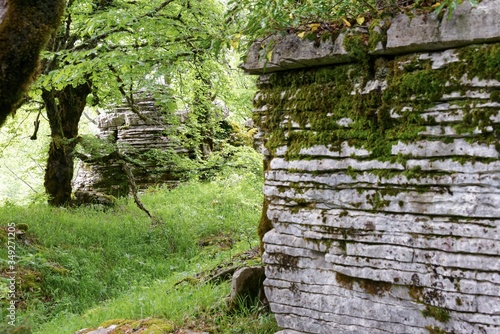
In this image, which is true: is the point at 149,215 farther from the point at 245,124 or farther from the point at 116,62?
the point at 245,124

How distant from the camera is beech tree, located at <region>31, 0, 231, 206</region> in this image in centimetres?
679

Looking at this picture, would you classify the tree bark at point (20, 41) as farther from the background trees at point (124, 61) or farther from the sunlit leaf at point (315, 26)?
the sunlit leaf at point (315, 26)

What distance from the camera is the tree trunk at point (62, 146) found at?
10.8m

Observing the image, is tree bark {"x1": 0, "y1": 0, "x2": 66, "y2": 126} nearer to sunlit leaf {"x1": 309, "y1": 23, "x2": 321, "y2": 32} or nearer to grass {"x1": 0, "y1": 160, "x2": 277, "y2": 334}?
grass {"x1": 0, "y1": 160, "x2": 277, "y2": 334}

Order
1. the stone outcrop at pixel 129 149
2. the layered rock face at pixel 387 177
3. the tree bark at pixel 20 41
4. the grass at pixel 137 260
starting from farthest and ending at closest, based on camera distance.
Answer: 1. the stone outcrop at pixel 129 149
2. the grass at pixel 137 260
3. the tree bark at pixel 20 41
4. the layered rock face at pixel 387 177

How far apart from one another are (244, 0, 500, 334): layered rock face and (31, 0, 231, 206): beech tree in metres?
2.23

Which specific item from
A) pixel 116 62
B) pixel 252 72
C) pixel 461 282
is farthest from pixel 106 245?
pixel 461 282

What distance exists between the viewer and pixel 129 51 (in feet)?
24.7

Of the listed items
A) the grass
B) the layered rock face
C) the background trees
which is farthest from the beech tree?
the layered rock face

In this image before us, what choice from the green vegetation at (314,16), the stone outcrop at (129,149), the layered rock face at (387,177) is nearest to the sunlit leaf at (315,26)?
the green vegetation at (314,16)

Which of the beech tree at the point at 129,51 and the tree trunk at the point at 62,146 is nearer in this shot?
the beech tree at the point at 129,51

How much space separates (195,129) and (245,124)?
16.1 feet

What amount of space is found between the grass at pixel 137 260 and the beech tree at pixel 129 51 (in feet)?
6.94

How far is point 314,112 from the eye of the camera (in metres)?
3.36
